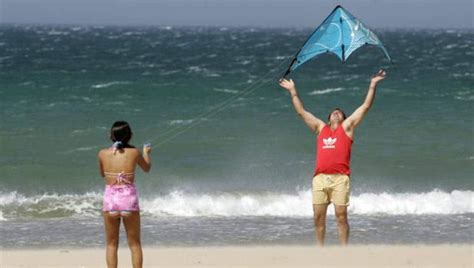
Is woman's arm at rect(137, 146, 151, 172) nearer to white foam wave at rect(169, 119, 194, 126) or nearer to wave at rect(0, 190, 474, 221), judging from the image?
wave at rect(0, 190, 474, 221)

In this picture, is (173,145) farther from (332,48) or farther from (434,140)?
(332,48)

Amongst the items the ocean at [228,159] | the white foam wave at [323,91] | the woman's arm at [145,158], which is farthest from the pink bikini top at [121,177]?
the white foam wave at [323,91]

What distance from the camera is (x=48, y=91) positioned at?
29422mm

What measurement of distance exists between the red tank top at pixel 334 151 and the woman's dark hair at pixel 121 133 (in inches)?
83.5

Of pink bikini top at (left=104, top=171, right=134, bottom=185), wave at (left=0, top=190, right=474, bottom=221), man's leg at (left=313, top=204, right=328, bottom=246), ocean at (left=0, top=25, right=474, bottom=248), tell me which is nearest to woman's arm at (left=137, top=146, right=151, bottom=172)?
pink bikini top at (left=104, top=171, right=134, bottom=185)

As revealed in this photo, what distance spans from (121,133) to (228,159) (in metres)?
10.6

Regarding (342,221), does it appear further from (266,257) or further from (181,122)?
(181,122)

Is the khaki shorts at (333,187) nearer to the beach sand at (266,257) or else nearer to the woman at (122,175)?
the beach sand at (266,257)

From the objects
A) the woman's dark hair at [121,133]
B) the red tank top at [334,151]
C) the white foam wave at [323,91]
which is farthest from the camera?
the white foam wave at [323,91]

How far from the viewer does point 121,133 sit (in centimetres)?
838

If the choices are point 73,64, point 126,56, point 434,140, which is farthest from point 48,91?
point 126,56

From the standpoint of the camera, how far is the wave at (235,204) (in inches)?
586

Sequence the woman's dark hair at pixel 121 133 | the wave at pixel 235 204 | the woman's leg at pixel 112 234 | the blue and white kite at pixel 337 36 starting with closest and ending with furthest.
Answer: the woman's dark hair at pixel 121 133 → the woman's leg at pixel 112 234 → the blue and white kite at pixel 337 36 → the wave at pixel 235 204

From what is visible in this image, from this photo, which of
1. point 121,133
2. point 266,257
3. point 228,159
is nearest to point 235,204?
point 228,159
